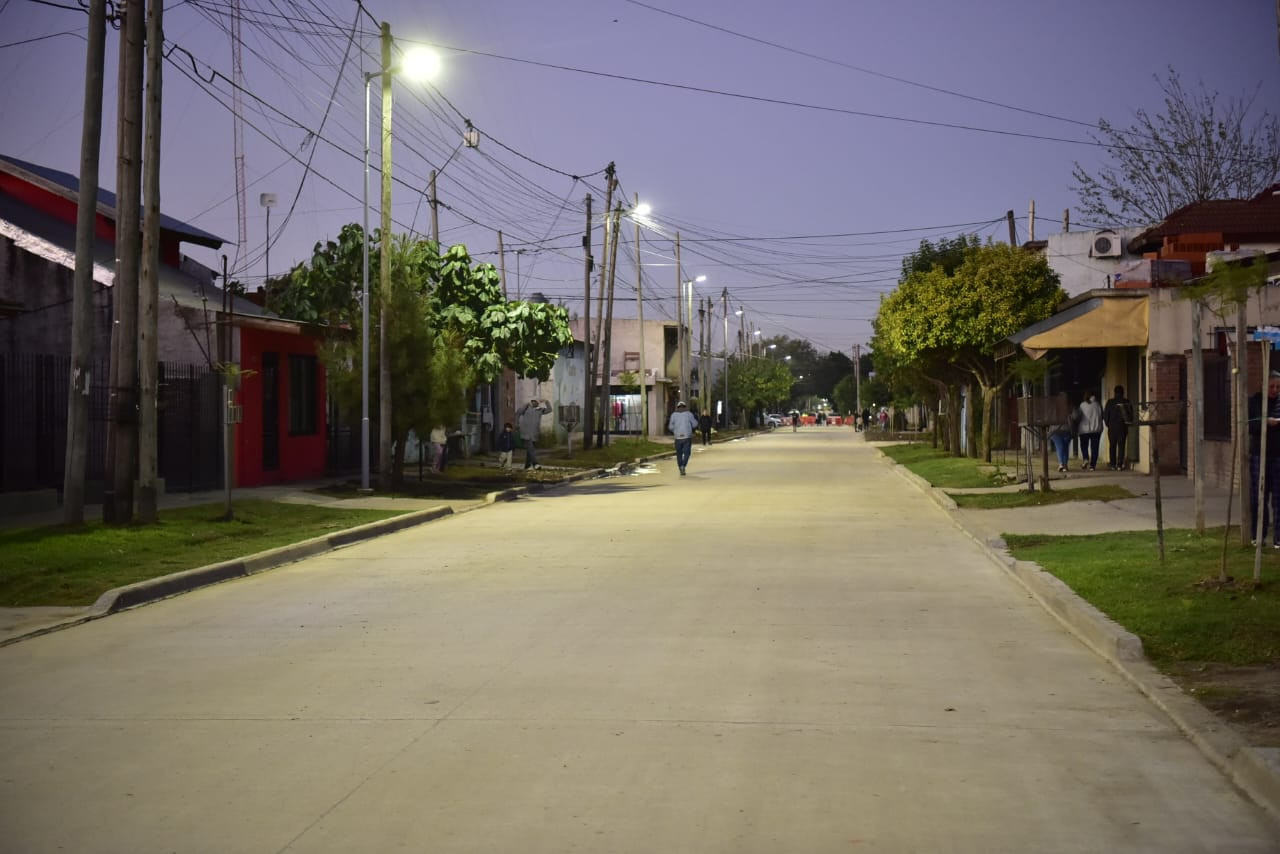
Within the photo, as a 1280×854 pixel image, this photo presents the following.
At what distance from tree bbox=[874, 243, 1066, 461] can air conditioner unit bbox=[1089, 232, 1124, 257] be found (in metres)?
9.99

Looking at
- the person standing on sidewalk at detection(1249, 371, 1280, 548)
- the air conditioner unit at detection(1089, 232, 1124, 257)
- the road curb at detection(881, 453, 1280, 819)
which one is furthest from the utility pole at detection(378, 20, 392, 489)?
the air conditioner unit at detection(1089, 232, 1124, 257)

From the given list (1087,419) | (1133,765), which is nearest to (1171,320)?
(1087,419)

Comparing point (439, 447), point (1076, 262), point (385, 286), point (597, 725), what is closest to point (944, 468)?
point (439, 447)

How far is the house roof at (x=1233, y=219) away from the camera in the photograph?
3177cm

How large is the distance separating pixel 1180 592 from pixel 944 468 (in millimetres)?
23683

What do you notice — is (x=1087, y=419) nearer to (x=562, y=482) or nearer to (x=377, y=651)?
(x=562, y=482)

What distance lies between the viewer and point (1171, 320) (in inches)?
864

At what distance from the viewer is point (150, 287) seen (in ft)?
60.9

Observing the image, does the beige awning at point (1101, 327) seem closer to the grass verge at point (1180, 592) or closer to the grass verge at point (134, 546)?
the grass verge at point (1180, 592)

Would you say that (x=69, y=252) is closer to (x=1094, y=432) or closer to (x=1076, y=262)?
(x=1094, y=432)

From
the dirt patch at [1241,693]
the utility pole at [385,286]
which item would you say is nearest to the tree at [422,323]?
the utility pole at [385,286]

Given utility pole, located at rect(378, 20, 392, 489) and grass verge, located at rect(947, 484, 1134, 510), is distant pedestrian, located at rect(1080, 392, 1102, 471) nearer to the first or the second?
grass verge, located at rect(947, 484, 1134, 510)

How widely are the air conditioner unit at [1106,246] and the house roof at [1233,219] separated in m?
10.2

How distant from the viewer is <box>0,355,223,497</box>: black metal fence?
2134 centimetres
